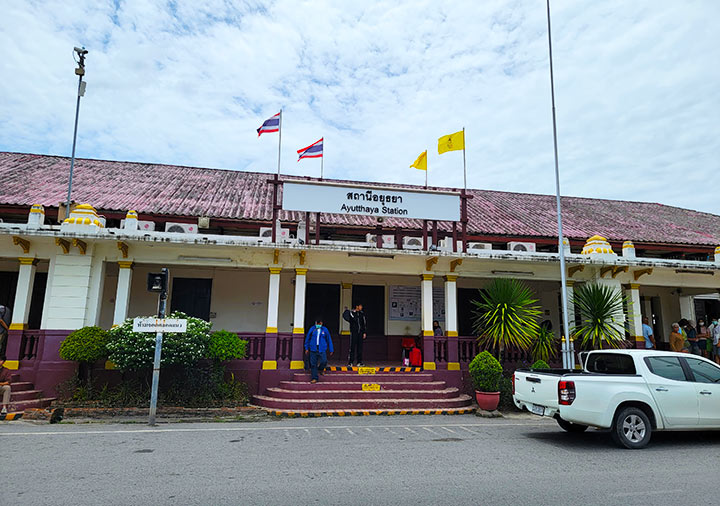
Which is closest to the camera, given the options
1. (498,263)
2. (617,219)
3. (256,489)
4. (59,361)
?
(256,489)

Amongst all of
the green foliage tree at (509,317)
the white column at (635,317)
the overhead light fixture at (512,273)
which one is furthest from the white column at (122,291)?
the white column at (635,317)

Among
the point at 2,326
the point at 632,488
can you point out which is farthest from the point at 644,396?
the point at 2,326

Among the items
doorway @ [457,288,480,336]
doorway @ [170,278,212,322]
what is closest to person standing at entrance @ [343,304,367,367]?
doorway @ [170,278,212,322]

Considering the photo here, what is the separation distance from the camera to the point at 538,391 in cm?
774

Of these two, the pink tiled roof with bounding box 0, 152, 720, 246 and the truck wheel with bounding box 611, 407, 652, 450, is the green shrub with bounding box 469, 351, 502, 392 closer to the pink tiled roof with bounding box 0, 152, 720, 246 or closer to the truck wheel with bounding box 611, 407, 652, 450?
the truck wheel with bounding box 611, 407, 652, 450

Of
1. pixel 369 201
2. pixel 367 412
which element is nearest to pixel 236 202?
pixel 369 201

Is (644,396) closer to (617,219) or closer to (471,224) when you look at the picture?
(471,224)

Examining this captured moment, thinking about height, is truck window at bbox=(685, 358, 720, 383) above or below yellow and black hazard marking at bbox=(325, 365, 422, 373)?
above

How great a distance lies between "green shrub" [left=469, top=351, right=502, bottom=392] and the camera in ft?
36.2

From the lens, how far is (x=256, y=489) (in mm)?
5027

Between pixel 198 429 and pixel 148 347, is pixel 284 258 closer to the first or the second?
pixel 148 347

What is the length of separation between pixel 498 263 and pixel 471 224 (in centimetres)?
260

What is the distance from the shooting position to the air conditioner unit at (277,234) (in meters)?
11.8

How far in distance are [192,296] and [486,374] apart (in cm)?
885
